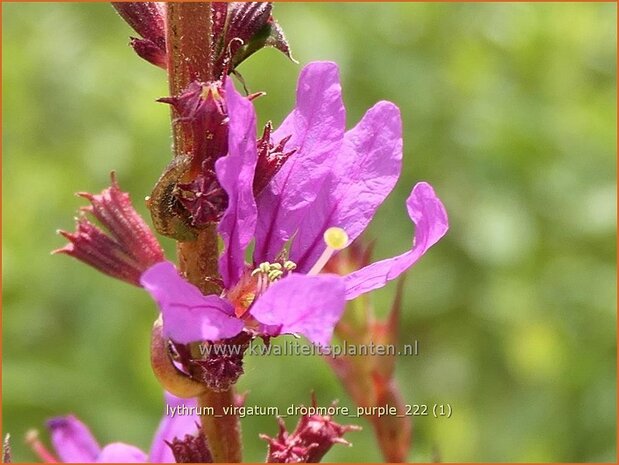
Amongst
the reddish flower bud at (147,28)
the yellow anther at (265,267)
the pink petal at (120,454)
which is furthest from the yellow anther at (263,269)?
the pink petal at (120,454)

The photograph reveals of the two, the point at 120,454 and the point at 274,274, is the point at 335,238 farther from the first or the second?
the point at 120,454

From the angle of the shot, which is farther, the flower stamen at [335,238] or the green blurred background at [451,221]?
the green blurred background at [451,221]

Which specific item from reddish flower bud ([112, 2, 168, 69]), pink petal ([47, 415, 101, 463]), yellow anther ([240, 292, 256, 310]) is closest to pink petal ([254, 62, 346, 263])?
yellow anther ([240, 292, 256, 310])

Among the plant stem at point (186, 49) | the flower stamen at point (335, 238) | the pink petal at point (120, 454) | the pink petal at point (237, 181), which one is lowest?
the pink petal at point (120, 454)

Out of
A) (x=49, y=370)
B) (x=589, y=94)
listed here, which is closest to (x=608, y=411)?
(x=589, y=94)

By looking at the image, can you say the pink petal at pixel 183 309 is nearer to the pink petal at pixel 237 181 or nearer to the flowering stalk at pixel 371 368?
the pink petal at pixel 237 181

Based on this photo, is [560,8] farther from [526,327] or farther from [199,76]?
[199,76]

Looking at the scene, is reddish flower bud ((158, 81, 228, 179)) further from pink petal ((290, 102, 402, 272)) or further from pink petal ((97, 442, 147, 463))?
pink petal ((97, 442, 147, 463))
